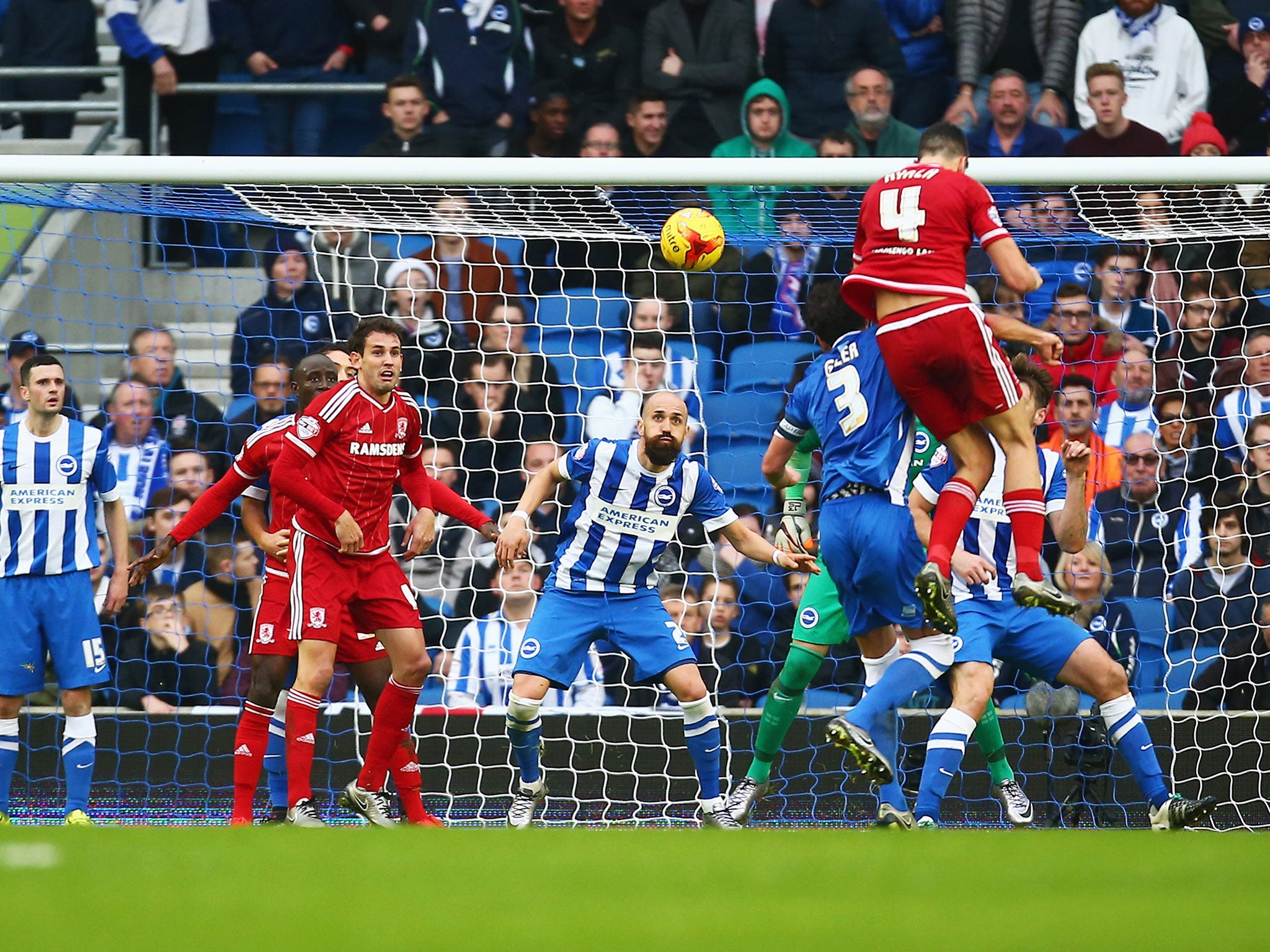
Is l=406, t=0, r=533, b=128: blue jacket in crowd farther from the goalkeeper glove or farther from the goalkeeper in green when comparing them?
the goalkeeper glove

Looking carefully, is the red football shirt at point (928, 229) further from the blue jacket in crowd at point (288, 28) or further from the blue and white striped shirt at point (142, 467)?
the blue jacket in crowd at point (288, 28)

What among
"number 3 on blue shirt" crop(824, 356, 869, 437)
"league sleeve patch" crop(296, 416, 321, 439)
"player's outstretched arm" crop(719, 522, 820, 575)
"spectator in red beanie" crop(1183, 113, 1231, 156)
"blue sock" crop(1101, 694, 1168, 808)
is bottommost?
"blue sock" crop(1101, 694, 1168, 808)

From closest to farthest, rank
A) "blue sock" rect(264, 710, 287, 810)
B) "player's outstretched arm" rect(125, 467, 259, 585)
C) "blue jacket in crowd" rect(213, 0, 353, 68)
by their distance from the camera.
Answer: "player's outstretched arm" rect(125, 467, 259, 585)
"blue sock" rect(264, 710, 287, 810)
"blue jacket in crowd" rect(213, 0, 353, 68)

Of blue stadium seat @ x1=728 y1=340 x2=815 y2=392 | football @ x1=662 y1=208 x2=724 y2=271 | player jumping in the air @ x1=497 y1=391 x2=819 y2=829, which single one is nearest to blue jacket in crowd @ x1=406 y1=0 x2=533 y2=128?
blue stadium seat @ x1=728 y1=340 x2=815 y2=392

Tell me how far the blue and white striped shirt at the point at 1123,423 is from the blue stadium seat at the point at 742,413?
1.73 meters

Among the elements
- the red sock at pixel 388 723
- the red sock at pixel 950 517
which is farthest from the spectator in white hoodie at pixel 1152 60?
the red sock at pixel 388 723

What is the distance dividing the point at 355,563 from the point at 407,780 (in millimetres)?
1001

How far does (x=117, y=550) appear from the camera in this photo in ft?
23.5

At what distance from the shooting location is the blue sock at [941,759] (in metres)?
5.79

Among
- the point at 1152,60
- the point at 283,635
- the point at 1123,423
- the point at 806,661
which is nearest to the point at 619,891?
the point at 806,661

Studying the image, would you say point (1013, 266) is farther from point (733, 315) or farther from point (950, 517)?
point (733, 315)

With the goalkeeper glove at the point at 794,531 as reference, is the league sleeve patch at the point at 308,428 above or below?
above

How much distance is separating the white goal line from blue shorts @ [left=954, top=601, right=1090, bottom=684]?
6.18 ft

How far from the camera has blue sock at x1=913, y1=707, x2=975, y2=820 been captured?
579 centimetres
